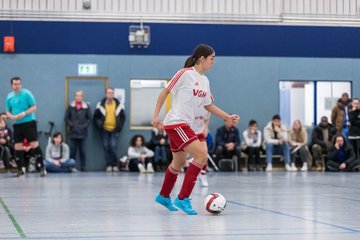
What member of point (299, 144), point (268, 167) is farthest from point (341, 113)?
point (268, 167)

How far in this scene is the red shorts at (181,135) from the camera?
8.29m

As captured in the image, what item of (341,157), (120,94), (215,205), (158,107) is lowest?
(341,157)

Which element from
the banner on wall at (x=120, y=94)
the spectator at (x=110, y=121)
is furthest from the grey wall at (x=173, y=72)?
the spectator at (x=110, y=121)

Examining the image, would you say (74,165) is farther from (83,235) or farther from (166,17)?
(83,235)

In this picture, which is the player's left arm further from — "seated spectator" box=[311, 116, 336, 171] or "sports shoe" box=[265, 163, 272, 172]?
"seated spectator" box=[311, 116, 336, 171]

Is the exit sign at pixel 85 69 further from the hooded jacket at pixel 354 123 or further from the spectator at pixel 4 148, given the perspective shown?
the hooded jacket at pixel 354 123

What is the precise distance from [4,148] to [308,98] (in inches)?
362

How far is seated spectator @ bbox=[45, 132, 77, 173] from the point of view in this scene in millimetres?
20344

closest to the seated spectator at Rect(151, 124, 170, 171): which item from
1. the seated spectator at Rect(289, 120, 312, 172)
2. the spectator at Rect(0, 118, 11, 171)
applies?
the seated spectator at Rect(289, 120, 312, 172)

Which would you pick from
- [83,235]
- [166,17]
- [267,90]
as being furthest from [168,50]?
[83,235]

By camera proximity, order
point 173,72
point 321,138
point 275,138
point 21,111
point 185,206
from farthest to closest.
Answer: point 173,72 < point 321,138 < point 275,138 < point 21,111 < point 185,206

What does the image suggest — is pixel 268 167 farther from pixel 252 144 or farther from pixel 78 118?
pixel 78 118

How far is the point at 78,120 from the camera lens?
2162 centimetres

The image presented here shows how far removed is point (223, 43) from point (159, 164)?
4.29 meters
